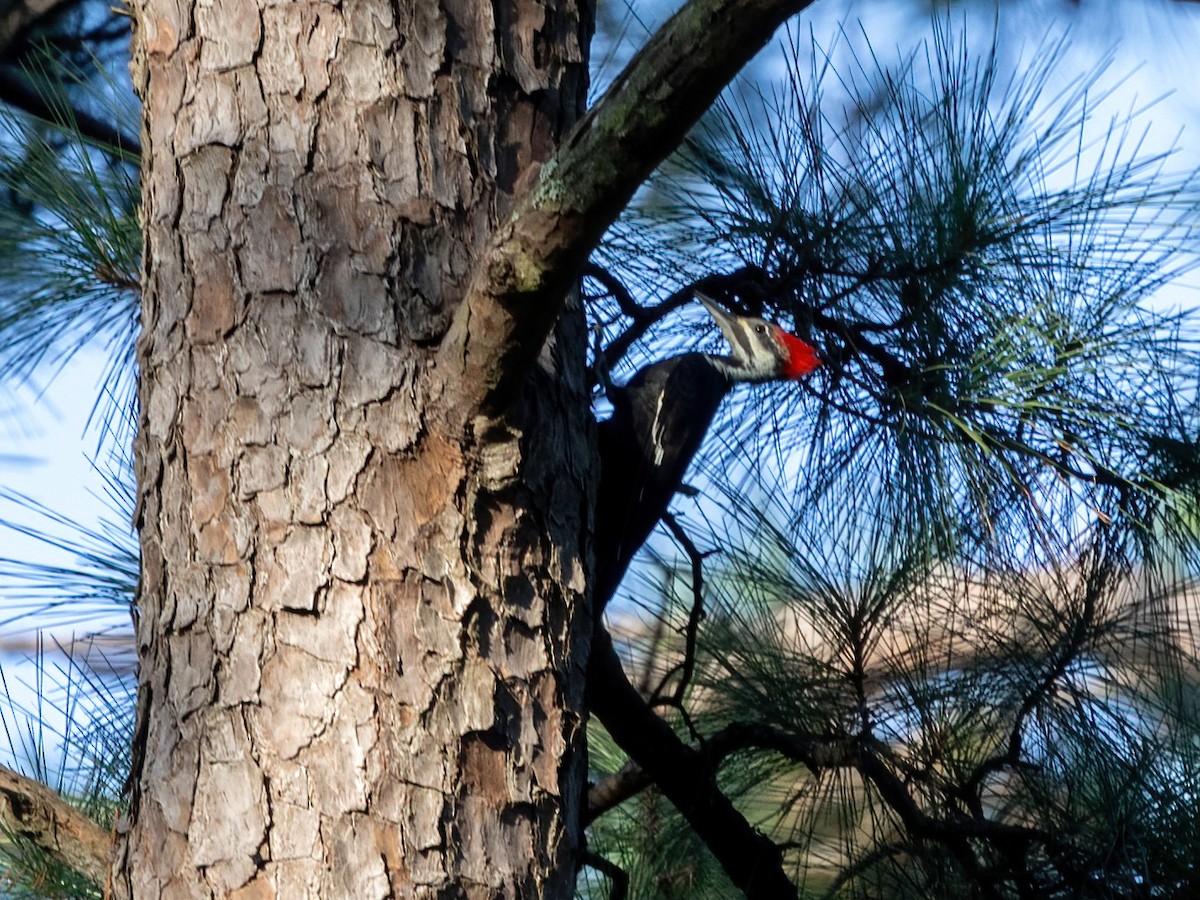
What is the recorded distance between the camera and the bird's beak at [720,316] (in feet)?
5.94

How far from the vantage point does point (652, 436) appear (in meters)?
2.29

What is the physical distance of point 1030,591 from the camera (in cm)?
178

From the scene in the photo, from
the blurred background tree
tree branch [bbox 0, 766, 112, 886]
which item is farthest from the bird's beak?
tree branch [bbox 0, 766, 112, 886]

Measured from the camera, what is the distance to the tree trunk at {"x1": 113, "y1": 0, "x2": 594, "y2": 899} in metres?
1.13

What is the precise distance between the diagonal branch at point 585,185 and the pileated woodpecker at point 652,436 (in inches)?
34.8

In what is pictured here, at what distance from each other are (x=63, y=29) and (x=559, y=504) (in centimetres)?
168

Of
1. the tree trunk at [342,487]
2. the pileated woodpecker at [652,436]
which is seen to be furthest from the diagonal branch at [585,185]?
the pileated woodpecker at [652,436]

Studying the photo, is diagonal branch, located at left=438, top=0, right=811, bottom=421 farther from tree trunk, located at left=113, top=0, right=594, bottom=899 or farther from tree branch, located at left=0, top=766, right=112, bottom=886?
tree branch, located at left=0, top=766, right=112, bottom=886

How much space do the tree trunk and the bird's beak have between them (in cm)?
45

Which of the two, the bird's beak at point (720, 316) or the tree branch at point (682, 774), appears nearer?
the tree branch at point (682, 774)

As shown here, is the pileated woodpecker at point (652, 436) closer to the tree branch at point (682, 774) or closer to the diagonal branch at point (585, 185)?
the tree branch at point (682, 774)

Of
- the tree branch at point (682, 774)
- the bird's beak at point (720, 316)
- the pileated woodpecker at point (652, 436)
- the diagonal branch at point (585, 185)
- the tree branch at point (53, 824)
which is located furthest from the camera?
the pileated woodpecker at point (652, 436)

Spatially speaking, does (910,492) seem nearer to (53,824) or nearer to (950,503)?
(950,503)

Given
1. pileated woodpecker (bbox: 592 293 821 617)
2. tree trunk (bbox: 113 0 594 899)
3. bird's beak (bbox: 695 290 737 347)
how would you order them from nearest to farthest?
tree trunk (bbox: 113 0 594 899) < bird's beak (bbox: 695 290 737 347) < pileated woodpecker (bbox: 592 293 821 617)
